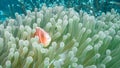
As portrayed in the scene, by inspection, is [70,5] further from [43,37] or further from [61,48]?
[61,48]

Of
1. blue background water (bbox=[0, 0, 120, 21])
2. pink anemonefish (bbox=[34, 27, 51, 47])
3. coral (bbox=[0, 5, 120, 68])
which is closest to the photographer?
coral (bbox=[0, 5, 120, 68])

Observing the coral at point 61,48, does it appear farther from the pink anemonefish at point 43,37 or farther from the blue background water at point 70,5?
the blue background water at point 70,5

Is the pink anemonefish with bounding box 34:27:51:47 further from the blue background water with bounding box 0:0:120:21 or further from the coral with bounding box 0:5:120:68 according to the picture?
the blue background water with bounding box 0:0:120:21

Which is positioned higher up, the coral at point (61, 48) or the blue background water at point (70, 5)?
the blue background water at point (70, 5)

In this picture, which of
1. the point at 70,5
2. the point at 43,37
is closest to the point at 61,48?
the point at 43,37

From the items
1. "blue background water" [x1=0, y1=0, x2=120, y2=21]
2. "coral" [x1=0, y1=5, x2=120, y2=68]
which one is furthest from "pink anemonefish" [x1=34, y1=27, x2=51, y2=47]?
"blue background water" [x1=0, y1=0, x2=120, y2=21]

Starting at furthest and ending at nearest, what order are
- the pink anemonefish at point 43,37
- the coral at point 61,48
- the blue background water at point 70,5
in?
the blue background water at point 70,5
the pink anemonefish at point 43,37
the coral at point 61,48

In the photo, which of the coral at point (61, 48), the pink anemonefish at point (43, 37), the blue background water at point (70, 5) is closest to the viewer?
the coral at point (61, 48)

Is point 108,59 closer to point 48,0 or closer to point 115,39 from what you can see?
point 115,39

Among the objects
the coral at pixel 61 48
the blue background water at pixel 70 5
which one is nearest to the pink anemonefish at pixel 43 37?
the coral at pixel 61 48

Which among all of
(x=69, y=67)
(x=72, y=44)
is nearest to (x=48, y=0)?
(x=72, y=44)

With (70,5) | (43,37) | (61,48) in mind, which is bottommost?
(61,48)
